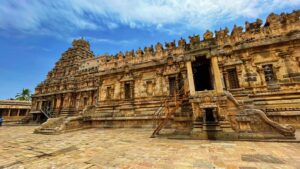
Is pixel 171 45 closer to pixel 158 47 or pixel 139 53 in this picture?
pixel 158 47

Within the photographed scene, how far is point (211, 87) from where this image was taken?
11.5m

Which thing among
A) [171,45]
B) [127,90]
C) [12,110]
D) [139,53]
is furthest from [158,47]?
[12,110]

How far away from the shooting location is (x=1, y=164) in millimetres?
4625

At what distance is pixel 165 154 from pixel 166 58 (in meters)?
10.0

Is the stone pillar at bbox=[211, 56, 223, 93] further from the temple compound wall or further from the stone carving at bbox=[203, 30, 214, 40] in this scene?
the temple compound wall

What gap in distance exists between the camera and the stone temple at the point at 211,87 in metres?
7.66

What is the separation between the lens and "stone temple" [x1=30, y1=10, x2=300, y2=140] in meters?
7.66

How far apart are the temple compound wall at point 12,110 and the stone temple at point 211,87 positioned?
89.9ft

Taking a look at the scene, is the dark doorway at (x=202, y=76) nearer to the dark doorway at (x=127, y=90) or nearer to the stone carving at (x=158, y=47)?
the stone carving at (x=158, y=47)

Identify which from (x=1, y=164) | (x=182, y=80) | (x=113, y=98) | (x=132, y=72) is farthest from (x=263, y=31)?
(x=1, y=164)

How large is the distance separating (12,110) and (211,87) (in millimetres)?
45108

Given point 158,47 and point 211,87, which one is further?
point 158,47

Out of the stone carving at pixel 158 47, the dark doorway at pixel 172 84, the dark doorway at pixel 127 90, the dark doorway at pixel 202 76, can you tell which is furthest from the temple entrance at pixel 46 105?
the dark doorway at pixel 202 76

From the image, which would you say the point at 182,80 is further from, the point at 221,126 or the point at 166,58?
the point at 221,126
